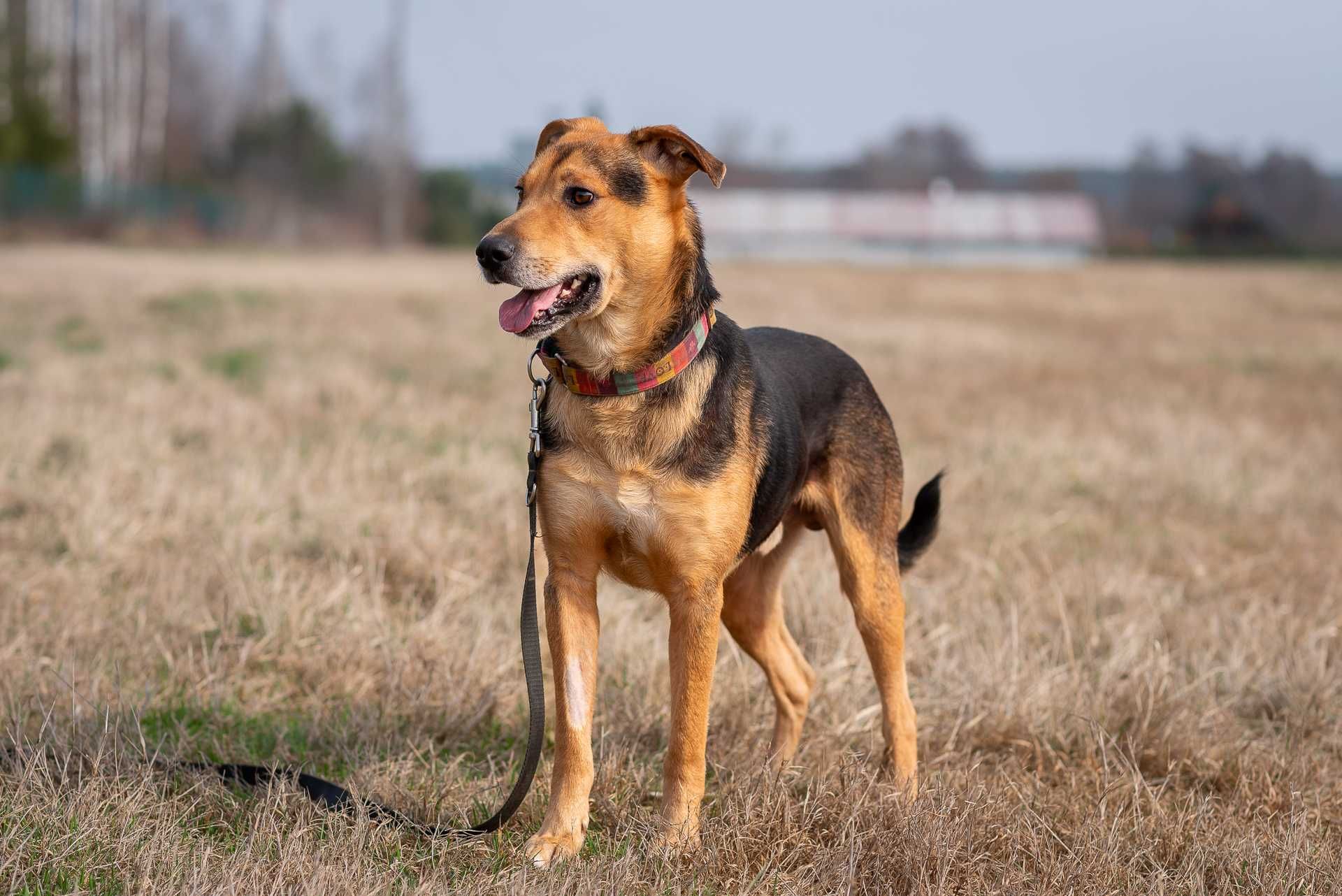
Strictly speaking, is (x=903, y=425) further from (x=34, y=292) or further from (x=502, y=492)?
(x=34, y=292)

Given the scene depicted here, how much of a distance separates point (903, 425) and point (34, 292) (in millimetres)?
13959

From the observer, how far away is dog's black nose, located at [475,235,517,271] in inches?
121

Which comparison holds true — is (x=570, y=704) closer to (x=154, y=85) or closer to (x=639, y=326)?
(x=639, y=326)

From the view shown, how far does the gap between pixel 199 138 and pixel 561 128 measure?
206 ft

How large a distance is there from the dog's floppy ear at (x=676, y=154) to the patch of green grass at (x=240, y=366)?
8.26 meters

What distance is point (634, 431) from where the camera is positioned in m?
3.34

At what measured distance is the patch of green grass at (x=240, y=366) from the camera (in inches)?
443

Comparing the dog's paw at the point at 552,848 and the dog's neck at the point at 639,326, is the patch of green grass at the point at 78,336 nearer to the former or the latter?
the dog's neck at the point at 639,326

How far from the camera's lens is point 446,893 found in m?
3.03

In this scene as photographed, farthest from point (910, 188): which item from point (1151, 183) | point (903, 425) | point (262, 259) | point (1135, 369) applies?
point (903, 425)

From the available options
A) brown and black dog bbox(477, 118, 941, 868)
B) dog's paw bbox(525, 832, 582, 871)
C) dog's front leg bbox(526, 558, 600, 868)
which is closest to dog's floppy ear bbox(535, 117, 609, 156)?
brown and black dog bbox(477, 118, 941, 868)

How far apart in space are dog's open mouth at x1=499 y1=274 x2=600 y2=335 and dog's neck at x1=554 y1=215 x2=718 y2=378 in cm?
11

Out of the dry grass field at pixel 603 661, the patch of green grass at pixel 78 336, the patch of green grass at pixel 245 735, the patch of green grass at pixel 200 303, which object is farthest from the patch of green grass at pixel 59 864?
the patch of green grass at pixel 200 303

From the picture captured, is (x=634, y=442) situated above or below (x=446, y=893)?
above
